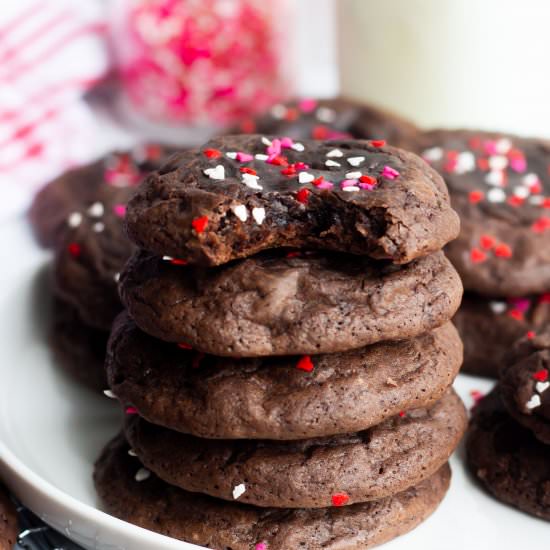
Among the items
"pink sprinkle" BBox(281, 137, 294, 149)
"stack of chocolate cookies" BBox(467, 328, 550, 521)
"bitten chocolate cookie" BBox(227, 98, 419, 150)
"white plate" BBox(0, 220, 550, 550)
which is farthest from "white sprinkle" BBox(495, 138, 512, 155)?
"pink sprinkle" BBox(281, 137, 294, 149)

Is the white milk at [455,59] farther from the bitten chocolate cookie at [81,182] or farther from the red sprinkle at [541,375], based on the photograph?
the red sprinkle at [541,375]

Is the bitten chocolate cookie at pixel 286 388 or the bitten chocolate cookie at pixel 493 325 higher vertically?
the bitten chocolate cookie at pixel 286 388

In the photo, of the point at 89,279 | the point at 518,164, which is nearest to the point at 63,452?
the point at 89,279

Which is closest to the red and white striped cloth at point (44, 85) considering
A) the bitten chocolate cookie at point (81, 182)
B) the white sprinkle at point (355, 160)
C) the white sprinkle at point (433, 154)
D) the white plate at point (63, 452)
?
the bitten chocolate cookie at point (81, 182)

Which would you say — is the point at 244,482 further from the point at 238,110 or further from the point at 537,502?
the point at 238,110

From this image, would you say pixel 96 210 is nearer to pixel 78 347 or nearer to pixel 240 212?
pixel 78 347

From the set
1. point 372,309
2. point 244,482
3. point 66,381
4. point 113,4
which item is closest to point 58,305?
point 66,381

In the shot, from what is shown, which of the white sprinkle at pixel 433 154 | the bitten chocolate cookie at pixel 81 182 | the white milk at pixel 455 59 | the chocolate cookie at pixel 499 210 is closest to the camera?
the chocolate cookie at pixel 499 210

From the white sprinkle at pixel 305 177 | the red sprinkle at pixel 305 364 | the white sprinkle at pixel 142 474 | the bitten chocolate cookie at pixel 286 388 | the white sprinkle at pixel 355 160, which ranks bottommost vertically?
the white sprinkle at pixel 142 474
